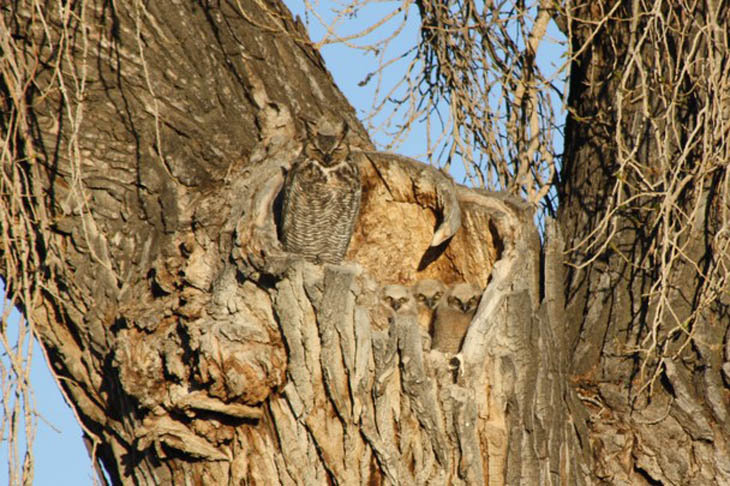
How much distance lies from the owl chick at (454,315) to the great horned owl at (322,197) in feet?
1.65

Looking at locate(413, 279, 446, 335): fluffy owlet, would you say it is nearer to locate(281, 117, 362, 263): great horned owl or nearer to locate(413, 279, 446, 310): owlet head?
locate(413, 279, 446, 310): owlet head

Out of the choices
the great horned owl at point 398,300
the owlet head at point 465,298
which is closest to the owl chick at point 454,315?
the owlet head at point 465,298

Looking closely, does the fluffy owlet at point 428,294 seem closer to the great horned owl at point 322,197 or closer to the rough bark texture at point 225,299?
the great horned owl at point 322,197

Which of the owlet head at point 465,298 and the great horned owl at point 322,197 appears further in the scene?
the owlet head at point 465,298

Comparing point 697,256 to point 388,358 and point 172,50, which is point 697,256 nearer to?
point 388,358

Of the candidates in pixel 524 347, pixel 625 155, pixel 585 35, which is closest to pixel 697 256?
pixel 625 155

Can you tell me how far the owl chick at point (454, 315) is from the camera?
3908 mm

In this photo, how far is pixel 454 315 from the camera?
3.94m

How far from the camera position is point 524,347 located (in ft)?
9.16

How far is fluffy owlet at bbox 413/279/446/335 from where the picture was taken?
4230mm

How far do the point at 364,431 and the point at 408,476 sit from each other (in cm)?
17

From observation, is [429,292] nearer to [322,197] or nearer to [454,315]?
[454,315]

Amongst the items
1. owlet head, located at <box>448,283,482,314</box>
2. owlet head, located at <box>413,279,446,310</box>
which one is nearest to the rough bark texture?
owlet head, located at <box>448,283,482,314</box>

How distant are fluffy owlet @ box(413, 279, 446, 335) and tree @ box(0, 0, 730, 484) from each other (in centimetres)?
60
